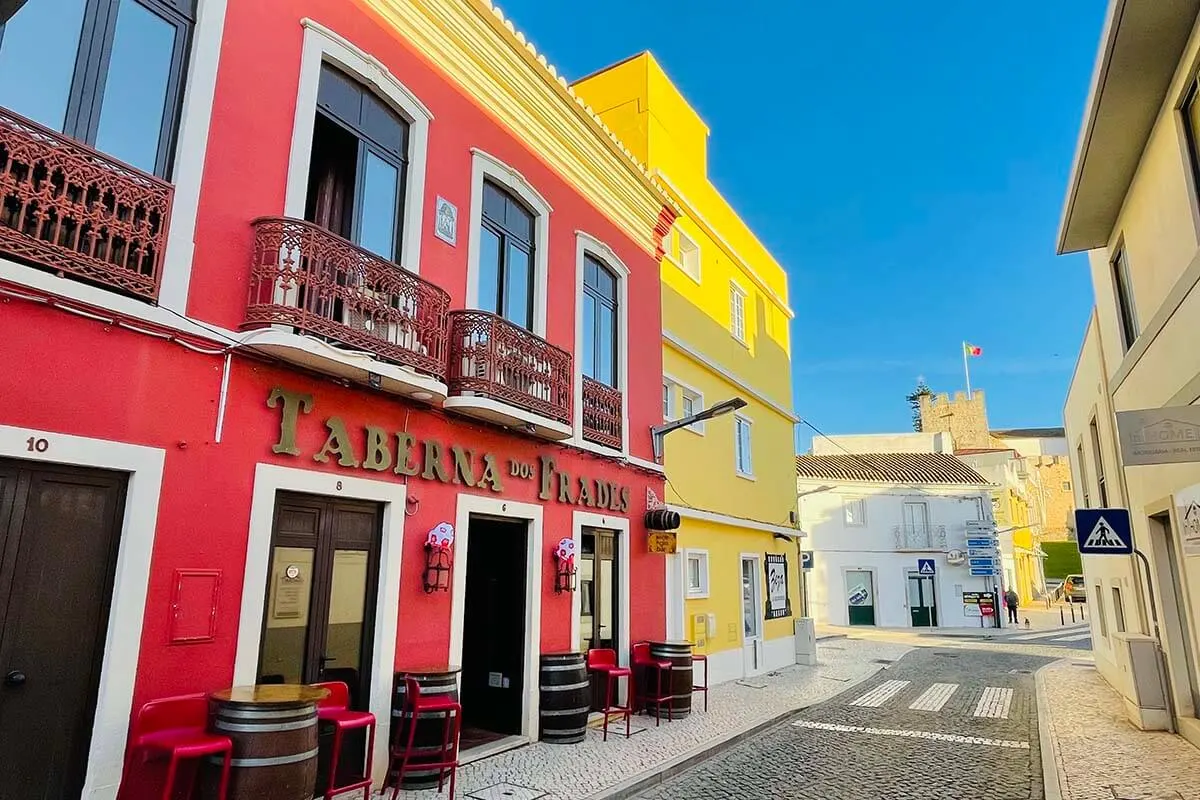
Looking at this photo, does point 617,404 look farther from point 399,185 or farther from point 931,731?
point 931,731

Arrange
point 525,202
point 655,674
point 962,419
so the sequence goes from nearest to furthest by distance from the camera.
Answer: point 525,202 < point 655,674 < point 962,419

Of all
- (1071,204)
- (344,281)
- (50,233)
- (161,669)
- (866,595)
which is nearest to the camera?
(50,233)

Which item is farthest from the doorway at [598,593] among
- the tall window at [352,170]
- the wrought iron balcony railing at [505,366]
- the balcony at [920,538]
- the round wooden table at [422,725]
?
the balcony at [920,538]

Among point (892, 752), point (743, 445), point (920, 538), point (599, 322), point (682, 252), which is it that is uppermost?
point (682, 252)

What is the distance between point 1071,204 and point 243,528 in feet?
32.4

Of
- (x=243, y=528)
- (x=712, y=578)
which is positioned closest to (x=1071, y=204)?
(x=712, y=578)

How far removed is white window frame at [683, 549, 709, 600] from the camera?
1207cm

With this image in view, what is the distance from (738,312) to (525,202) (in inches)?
303

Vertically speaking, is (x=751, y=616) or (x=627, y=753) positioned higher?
(x=751, y=616)

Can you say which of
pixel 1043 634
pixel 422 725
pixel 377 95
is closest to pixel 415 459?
pixel 422 725

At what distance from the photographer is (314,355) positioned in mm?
5672

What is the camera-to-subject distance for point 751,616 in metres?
14.5

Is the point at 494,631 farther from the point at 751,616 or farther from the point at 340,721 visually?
the point at 751,616

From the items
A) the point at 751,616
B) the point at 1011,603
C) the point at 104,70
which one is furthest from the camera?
the point at 1011,603
